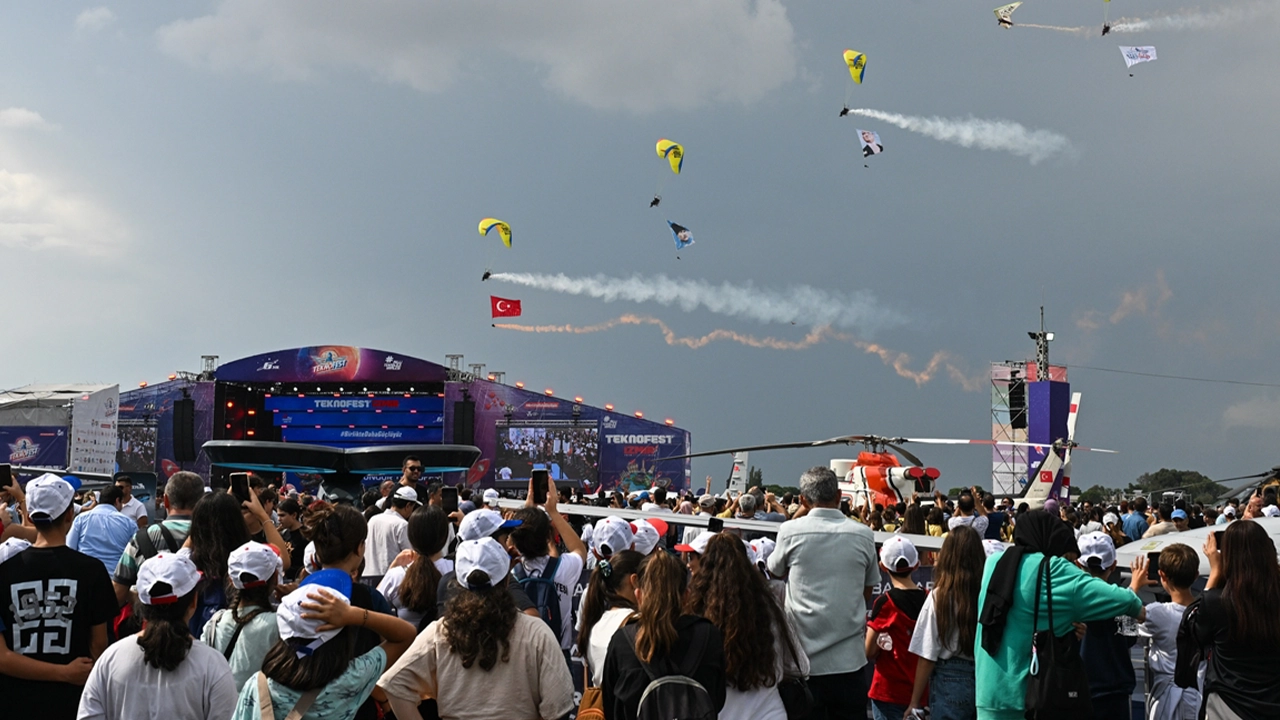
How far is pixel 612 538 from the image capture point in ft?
15.4

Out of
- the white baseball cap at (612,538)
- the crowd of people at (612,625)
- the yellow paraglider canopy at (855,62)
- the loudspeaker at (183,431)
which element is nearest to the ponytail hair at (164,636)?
the crowd of people at (612,625)

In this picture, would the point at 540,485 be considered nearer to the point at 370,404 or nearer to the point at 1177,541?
the point at 1177,541

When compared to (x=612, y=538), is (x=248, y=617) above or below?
below

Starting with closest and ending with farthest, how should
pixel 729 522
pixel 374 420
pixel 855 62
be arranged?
1. pixel 729 522
2. pixel 855 62
3. pixel 374 420

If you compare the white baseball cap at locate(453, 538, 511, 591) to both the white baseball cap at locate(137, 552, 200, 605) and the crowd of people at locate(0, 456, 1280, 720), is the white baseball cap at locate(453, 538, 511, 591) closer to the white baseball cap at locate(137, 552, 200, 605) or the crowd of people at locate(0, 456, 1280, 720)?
the crowd of people at locate(0, 456, 1280, 720)

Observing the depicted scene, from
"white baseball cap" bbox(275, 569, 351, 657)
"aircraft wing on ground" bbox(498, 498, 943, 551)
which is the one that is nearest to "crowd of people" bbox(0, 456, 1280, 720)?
"white baseball cap" bbox(275, 569, 351, 657)

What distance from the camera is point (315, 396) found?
46.8 metres

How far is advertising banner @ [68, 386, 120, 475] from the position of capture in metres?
36.9

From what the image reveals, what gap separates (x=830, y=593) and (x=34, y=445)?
40580mm

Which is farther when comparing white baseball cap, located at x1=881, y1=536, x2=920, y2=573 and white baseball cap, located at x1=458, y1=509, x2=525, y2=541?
white baseball cap, located at x1=458, y1=509, x2=525, y2=541

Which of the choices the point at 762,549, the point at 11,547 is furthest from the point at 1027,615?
the point at 11,547

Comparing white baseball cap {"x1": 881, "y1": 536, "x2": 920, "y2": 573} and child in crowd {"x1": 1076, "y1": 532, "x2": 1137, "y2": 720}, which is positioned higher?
white baseball cap {"x1": 881, "y1": 536, "x2": 920, "y2": 573}

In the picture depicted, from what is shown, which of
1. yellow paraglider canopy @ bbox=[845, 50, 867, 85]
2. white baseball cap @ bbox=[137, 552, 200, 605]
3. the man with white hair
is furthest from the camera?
yellow paraglider canopy @ bbox=[845, 50, 867, 85]

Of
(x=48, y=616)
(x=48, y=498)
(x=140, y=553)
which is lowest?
(x=48, y=616)
